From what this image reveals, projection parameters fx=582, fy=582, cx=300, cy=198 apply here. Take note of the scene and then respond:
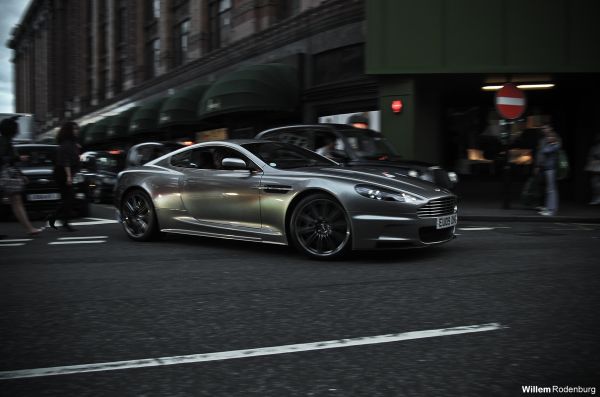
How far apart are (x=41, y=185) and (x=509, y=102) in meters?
9.92

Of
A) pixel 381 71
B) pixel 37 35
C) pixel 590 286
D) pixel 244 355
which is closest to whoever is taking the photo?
pixel 244 355

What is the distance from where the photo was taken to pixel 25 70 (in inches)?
3588

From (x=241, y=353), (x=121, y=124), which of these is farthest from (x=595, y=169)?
(x=121, y=124)

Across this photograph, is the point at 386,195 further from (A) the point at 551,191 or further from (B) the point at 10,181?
(A) the point at 551,191

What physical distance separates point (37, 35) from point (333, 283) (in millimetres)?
81885

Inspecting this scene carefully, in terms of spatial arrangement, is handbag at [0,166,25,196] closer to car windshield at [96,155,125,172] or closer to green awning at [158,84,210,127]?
car windshield at [96,155,125,172]

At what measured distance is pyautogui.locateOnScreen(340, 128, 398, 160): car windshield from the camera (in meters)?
10.2

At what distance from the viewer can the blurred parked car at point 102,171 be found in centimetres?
1659

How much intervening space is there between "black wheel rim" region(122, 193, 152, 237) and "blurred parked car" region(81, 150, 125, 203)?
850 cm

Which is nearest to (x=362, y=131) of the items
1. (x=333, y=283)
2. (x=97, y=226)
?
(x=97, y=226)

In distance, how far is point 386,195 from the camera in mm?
6023

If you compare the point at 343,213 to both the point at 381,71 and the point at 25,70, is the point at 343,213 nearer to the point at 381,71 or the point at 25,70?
the point at 381,71

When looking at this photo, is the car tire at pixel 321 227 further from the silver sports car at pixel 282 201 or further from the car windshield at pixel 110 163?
the car windshield at pixel 110 163

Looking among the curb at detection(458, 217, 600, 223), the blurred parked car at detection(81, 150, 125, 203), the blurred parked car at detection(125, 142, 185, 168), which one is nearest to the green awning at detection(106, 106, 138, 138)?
the blurred parked car at detection(81, 150, 125, 203)
